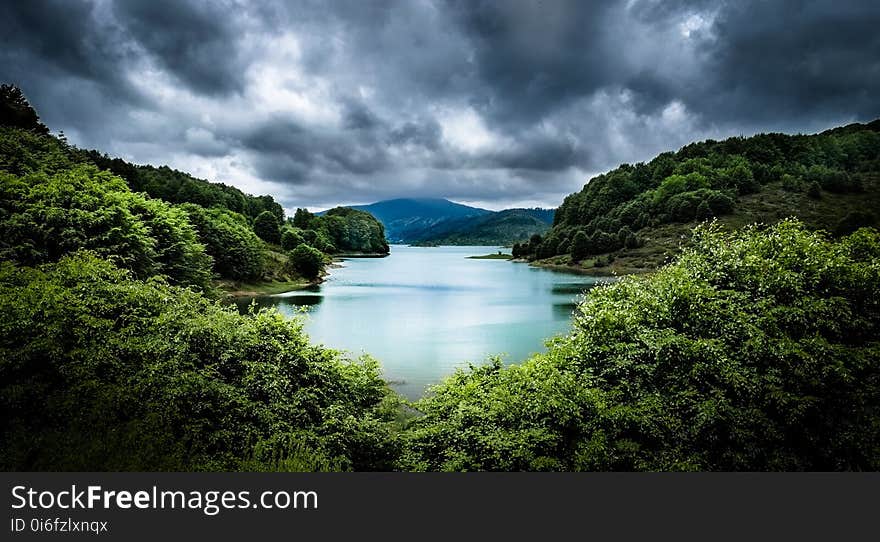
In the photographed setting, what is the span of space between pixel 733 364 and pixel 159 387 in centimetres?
1226

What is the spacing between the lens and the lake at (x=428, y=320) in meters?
25.9

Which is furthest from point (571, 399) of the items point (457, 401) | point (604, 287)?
point (604, 287)

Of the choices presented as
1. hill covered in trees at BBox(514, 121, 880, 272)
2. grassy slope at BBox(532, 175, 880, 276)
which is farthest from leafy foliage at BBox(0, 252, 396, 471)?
grassy slope at BBox(532, 175, 880, 276)

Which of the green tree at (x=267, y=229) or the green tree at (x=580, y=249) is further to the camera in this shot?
the green tree at (x=580, y=249)

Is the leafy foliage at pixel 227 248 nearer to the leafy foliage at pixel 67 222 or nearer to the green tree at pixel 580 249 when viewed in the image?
the leafy foliage at pixel 67 222

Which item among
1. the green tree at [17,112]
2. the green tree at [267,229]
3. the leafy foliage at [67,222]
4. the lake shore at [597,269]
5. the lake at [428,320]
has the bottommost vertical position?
the lake at [428,320]

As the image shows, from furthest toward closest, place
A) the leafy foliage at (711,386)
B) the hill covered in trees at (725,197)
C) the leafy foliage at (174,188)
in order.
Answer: the hill covered in trees at (725,197) → the leafy foliage at (174,188) → the leafy foliage at (711,386)

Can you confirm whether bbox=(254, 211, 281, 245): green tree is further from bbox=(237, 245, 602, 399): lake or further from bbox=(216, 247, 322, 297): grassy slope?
bbox=(237, 245, 602, 399): lake

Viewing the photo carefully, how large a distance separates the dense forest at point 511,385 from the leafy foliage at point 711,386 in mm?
45

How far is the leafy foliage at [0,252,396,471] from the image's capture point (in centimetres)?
945

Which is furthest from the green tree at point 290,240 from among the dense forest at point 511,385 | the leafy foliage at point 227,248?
the dense forest at point 511,385

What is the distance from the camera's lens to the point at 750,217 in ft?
293

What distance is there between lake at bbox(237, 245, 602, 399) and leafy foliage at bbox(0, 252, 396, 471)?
3085 millimetres

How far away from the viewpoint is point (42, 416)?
A: 1013cm
